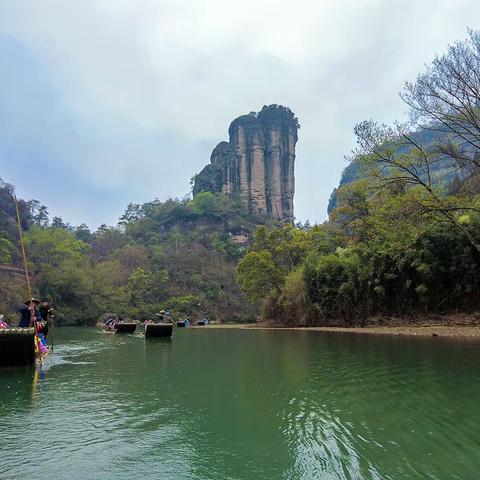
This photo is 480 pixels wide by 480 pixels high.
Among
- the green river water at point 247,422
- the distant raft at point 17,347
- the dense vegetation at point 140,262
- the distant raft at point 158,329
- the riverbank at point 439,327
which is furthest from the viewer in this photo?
the dense vegetation at point 140,262

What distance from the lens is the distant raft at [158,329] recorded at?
25.8m

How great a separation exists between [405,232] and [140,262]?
184 ft

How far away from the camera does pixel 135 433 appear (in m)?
6.35

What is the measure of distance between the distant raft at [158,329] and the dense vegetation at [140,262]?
88.9 ft

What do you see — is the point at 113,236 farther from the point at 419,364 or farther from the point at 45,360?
the point at 419,364

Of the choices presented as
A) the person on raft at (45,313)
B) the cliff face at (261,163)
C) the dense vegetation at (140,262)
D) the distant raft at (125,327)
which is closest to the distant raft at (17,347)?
the person on raft at (45,313)

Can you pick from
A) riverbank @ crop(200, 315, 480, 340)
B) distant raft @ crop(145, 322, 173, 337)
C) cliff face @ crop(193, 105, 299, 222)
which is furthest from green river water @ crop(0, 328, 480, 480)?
cliff face @ crop(193, 105, 299, 222)

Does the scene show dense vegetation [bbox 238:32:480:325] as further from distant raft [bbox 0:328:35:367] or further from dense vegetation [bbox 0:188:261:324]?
dense vegetation [bbox 0:188:261:324]

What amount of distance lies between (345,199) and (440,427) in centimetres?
2964

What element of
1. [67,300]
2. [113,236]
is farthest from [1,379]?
[113,236]

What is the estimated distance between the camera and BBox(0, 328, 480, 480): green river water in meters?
5.05

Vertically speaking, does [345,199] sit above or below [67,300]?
above

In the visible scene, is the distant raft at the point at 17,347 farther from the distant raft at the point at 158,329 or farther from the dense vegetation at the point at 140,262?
the dense vegetation at the point at 140,262

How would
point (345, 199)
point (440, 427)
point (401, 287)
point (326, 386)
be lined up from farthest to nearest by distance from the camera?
point (345, 199) < point (401, 287) < point (326, 386) < point (440, 427)
